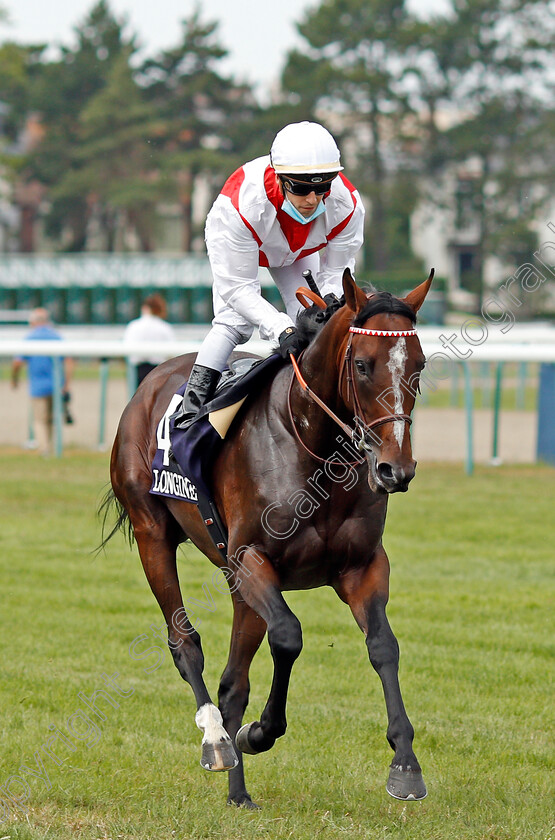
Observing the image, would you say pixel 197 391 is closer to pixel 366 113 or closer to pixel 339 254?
pixel 339 254

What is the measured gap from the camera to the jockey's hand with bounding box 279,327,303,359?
4.03 meters

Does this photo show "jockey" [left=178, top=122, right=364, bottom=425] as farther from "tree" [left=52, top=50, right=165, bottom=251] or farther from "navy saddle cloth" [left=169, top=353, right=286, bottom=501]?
"tree" [left=52, top=50, right=165, bottom=251]

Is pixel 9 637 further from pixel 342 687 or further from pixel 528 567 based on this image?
pixel 528 567

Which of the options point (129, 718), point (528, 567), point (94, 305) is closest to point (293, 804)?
point (129, 718)

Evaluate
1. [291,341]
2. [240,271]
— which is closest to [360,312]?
[291,341]

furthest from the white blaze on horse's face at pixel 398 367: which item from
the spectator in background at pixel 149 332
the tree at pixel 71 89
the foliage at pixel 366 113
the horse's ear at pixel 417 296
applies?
the tree at pixel 71 89

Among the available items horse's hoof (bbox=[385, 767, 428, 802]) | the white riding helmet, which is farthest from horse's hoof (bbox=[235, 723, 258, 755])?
the white riding helmet

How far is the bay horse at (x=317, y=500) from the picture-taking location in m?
3.44

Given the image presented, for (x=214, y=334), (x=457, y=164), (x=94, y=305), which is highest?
(x=457, y=164)

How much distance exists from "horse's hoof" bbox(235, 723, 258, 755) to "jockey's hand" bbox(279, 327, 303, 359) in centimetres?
128

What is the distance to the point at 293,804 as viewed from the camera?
405 centimetres

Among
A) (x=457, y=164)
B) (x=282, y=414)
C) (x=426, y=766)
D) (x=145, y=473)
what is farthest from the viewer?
(x=457, y=164)

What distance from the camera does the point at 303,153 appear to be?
155 inches

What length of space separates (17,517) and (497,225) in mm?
31589
